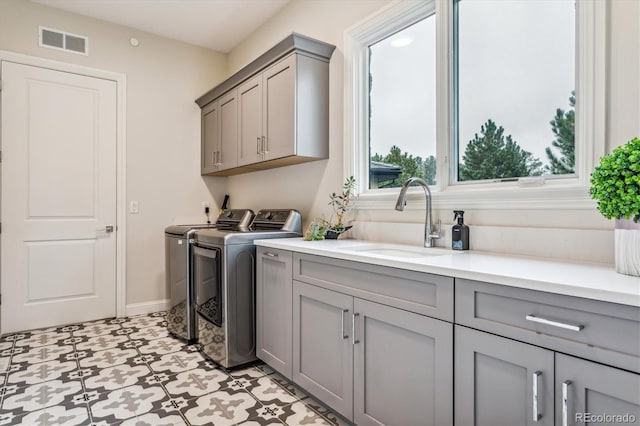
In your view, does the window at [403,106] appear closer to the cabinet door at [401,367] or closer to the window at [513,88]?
the window at [513,88]

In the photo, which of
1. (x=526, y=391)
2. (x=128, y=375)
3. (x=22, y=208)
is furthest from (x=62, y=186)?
(x=526, y=391)

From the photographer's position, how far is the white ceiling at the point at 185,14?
3230 mm

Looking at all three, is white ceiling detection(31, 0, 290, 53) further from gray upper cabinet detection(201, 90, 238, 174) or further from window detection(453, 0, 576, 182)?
window detection(453, 0, 576, 182)

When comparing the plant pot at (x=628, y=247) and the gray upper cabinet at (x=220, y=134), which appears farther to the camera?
the gray upper cabinet at (x=220, y=134)

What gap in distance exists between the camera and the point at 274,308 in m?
2.29

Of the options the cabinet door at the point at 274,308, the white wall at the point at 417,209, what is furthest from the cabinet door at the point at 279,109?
the cabinet door at the point at 274,308

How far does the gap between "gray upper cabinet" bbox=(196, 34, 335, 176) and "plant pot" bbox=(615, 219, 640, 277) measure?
1.92 metres

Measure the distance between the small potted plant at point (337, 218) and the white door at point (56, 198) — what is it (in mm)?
2243

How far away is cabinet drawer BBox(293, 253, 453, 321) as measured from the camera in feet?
4.34

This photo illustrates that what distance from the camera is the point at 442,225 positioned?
2020 millimetres

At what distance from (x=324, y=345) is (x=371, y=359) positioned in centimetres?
34

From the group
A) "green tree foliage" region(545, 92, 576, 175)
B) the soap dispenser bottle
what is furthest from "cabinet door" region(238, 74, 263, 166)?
"green tree foliage" region(545, 92, 576, 175)

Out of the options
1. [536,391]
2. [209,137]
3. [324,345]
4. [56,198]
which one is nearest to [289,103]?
[209,137]
